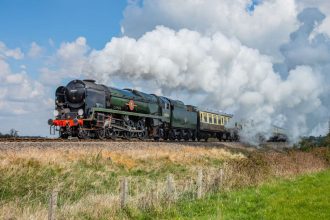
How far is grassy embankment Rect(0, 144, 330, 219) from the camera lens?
1278cm

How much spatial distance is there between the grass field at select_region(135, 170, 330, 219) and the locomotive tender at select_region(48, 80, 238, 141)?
48.2 ft

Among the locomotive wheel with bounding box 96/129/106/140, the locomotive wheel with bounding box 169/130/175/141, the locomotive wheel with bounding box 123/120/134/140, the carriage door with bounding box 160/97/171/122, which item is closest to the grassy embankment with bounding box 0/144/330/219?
the locomotive wheel with bounding box 96/129/106/140

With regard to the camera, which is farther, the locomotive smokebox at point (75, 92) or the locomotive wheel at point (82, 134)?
the locomotive smokebox at point (75, 92)

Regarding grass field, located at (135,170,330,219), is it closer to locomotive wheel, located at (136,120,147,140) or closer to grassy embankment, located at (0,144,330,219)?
grassy embankment, located at (0,144,330,219)

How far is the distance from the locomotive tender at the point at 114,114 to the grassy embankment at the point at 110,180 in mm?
5130

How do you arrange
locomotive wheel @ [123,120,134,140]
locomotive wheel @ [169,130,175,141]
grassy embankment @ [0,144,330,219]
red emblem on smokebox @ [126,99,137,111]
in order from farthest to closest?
locomotive wheel @ [169,130,175,141], red emblem on smokebox @ [126,99,137,111], locomotive wheel @ [123,120,134,140], grassy embankment @ [0,144,330,219]

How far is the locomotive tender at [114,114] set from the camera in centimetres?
2941

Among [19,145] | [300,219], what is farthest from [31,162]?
[300,219]

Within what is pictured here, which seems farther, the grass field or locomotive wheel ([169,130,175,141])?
locomotive wheel ([169,130,175,141])

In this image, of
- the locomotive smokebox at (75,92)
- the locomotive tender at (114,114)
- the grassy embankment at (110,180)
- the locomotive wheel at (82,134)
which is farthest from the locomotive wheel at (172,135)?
the grassy embankment at (110,180)

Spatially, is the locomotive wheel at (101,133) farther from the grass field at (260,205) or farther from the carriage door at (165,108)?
the grass field at (260,205)

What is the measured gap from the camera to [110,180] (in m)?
18.9

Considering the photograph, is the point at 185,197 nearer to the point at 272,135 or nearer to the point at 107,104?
the point at 107,104

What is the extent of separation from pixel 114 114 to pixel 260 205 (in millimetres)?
19335
